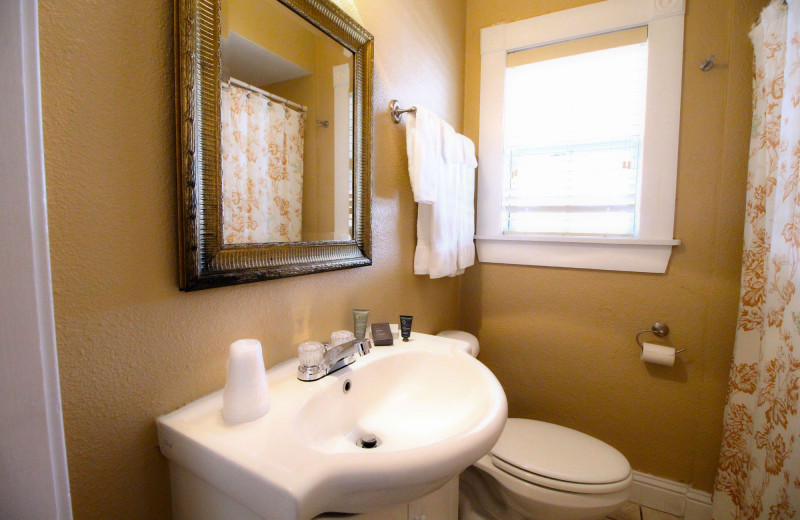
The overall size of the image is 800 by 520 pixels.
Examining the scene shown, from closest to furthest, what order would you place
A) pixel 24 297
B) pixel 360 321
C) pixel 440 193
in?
pixel 24 297, pixel 360 321, pixel 440 193

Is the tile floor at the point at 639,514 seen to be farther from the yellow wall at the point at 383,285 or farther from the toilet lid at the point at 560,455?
the toilet lid at the point at 560,455

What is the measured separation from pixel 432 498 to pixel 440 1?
180cm

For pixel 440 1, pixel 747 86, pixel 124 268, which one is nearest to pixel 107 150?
pixel 124 268

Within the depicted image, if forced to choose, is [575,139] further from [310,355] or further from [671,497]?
[671,497]

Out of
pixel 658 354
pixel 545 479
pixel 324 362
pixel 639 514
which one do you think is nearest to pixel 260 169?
pixel 324 362

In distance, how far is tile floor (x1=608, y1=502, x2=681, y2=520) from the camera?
1.44 metres

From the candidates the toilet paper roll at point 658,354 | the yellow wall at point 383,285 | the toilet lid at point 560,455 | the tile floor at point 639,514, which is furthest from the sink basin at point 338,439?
the tile floor at point 639,514

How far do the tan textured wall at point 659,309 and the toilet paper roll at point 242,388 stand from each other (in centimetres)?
135

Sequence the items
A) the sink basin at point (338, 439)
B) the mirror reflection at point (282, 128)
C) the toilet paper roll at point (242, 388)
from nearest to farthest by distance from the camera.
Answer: the sink basin at point (338, 439), the toilet paper roll at point (242, 388), the mirror reflection at point (282, 128)

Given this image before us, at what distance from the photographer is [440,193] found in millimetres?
1303

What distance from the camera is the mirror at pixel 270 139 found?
62cm

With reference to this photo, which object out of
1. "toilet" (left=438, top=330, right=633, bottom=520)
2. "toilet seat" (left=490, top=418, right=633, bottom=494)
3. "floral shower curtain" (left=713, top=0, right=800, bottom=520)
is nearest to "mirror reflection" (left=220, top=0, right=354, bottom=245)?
"toilet" (left=438, top=330, right=633, bottom=520)

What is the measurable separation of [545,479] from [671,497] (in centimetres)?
87

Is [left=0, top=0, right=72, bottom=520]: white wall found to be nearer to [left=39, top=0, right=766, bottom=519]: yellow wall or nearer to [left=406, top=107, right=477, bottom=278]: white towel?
[left=39, top=0, right=766, bottom=519]: yellow wall
